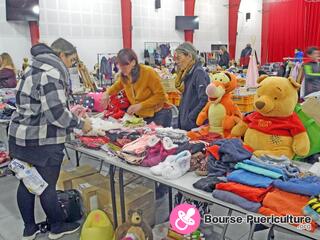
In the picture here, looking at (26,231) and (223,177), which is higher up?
(223,177)

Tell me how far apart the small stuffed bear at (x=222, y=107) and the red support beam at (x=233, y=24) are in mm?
10357

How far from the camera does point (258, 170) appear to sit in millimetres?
1521

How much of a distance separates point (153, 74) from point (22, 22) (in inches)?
208

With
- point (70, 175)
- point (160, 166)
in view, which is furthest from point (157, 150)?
point (70, 175)

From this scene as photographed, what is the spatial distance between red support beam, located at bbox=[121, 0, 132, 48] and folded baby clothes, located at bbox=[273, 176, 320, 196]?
7.84 meters

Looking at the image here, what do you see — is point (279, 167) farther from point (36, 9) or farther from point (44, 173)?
point (36, 9)

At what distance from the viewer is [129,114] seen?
293 cm

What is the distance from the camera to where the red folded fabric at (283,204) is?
51.8 inches

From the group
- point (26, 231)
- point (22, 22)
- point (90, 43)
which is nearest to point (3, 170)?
point (26, 231)

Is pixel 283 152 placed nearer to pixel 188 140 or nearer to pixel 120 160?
pixel 188 140

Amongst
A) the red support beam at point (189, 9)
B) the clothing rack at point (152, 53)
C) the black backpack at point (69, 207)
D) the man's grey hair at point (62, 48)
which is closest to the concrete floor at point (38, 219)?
the black backpack at point (69, 207)

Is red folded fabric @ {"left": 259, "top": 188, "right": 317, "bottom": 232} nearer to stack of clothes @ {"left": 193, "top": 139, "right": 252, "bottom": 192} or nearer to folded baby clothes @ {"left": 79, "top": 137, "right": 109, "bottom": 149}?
stack of clothes @ {"left": 193, "top": 139, "right": 252, "bottom": 192}

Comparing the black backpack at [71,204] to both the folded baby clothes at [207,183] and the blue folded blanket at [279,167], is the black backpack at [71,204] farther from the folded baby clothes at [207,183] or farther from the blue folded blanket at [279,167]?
the blue folded blanket at [279,167]

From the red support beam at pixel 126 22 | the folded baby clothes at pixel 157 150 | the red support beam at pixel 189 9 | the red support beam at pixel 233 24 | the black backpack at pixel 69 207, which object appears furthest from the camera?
the red support beam at pixel 233 24
